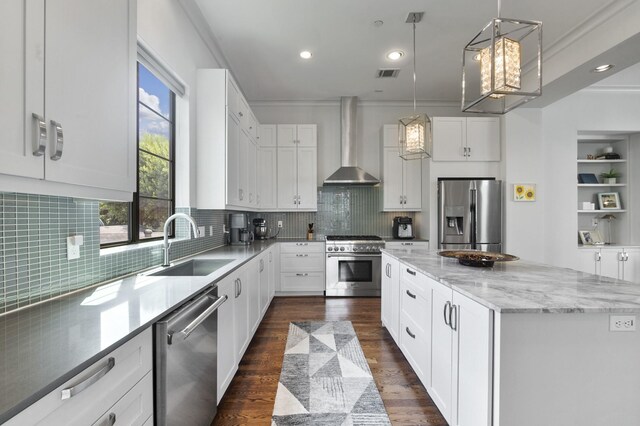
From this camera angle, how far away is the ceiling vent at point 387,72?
12.4 feet

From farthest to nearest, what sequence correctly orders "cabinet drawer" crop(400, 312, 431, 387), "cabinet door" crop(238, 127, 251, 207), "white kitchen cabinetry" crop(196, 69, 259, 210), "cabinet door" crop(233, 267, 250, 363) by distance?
"cabinet door" crop(238, 127, 251, 207) → "white kitchen cabinetry" crop(196, 69, 259, 210) → "cabinet door" crop(233, 267, 250, 363) → "cabinet drawer" crop(400, 312, 431, 387)

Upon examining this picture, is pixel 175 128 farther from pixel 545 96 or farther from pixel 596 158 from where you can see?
pixel 596 158

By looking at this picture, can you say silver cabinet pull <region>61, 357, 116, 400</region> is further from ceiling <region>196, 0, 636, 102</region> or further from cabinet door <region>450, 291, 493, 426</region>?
ceiling <region>196, 0, 636, 102</region>

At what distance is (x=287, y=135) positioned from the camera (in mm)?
4617

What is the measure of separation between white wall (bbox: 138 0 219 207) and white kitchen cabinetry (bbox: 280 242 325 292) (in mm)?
1926

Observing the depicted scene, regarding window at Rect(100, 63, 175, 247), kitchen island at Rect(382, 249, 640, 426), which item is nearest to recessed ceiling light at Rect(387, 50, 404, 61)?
window at Rect(100, 63, 175, 247)

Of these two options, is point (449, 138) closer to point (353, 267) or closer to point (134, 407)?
point (353, 267)

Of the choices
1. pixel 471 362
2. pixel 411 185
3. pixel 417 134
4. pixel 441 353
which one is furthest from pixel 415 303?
pixel 411 185

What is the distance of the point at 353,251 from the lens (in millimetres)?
4348

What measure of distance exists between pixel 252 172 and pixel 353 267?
6.46 feet

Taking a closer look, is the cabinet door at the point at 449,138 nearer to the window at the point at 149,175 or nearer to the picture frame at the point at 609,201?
the picture frame at the point at 609,201

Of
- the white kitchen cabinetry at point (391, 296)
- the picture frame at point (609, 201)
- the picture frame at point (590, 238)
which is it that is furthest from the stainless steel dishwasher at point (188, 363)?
the picture frame at point (609, 201)

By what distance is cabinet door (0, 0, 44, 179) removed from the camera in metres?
0.79

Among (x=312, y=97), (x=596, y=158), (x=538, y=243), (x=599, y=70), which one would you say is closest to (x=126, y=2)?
(x=312, y=97)
